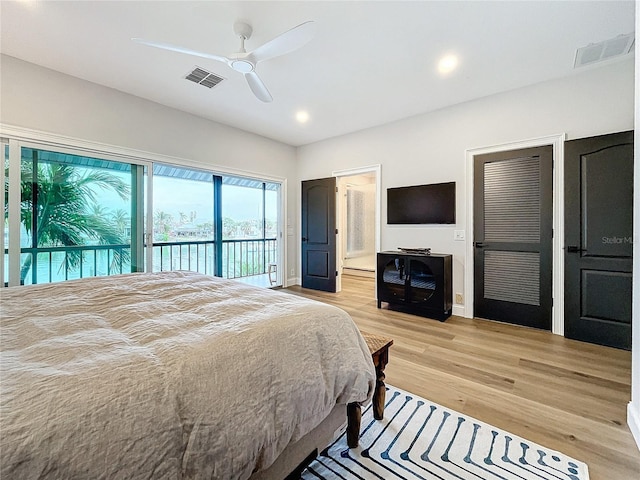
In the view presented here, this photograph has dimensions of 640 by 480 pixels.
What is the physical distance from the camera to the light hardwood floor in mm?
1498

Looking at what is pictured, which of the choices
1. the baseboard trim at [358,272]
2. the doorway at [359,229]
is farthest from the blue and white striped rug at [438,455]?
the doorway at [359,229]

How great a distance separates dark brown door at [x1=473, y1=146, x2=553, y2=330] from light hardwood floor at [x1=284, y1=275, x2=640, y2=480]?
269 millimetres

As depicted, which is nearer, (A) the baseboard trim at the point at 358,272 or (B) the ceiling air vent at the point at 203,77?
(B) the ceiling air vent at the point at 203,77

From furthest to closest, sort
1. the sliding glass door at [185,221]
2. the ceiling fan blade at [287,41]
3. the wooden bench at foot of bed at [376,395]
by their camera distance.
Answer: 1. the sliding glass door at [185,221]
2. the ceiling fan blade at [287,41]
3. the wooden bench at foot of bed at [376,395]

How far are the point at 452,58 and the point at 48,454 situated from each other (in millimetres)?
3407

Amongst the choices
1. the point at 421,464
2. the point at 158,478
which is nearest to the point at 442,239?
the point at 421,464

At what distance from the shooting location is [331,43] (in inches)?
92.8

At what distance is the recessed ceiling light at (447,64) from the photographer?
256 cm

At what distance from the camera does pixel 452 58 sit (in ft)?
8.41

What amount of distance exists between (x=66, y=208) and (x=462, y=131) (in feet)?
15.4

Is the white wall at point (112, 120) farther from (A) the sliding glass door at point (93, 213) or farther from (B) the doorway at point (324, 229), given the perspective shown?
(B) the doorway at point (324, 229)

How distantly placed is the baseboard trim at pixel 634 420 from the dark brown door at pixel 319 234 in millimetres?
3613

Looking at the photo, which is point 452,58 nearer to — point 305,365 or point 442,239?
point 442,239

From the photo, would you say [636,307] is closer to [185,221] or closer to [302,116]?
[302,116]
